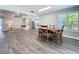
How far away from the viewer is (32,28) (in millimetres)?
4012

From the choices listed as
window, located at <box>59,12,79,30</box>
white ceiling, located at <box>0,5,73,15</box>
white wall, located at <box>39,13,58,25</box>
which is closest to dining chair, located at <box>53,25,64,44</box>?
window, located at <box>59,12,79,30</box>

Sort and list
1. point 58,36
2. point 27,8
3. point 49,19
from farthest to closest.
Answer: point 58,36, point 49,19, point 27,8

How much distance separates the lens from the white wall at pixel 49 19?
391cm

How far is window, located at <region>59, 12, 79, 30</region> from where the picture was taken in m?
3.93

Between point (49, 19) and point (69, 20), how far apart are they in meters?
0.76

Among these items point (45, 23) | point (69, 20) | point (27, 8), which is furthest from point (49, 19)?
point (27, 8)

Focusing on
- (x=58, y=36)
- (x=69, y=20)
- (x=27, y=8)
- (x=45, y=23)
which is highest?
(x=27, y=8)

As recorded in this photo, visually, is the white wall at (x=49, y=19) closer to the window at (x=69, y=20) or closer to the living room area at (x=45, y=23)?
Result: the living room area at (x=45, y=23)

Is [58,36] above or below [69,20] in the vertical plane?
below

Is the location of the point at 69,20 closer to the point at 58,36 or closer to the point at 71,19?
the point at 71,19

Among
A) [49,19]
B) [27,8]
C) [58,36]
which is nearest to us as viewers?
[27,8]

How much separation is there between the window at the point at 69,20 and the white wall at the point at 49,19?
183mm

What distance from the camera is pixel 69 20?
13.1 ft
